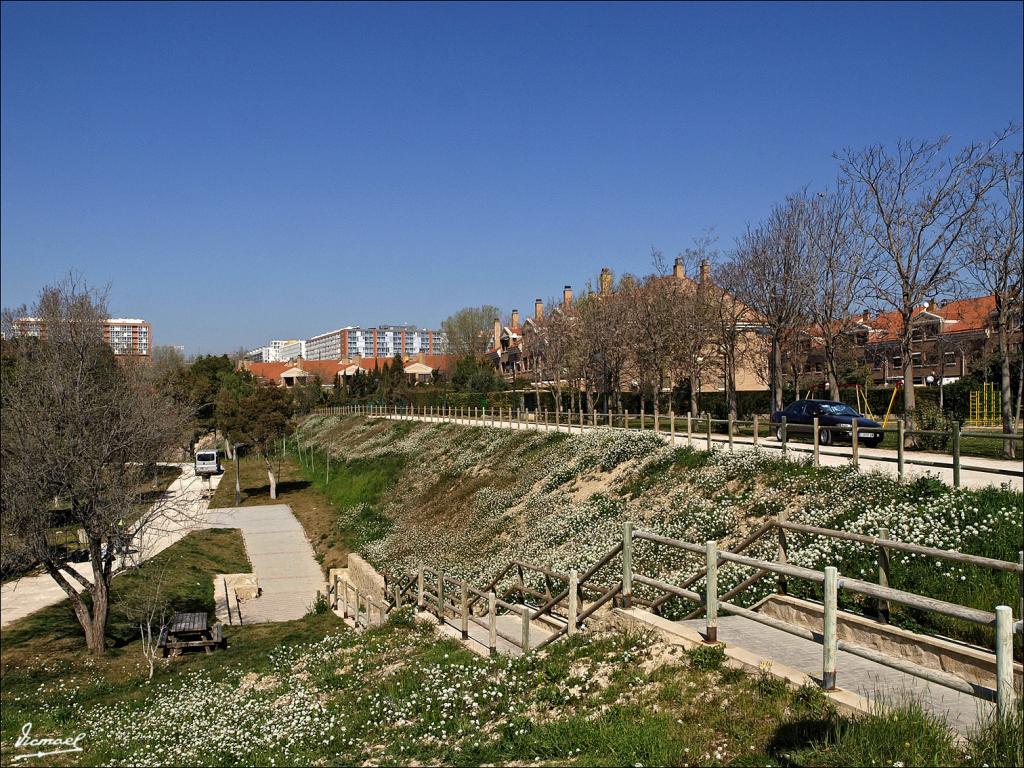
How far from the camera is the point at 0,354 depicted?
4031cm

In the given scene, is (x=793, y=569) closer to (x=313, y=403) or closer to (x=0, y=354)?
(x=0, y=354)

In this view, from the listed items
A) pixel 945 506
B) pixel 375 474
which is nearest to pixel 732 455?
pixel 945 506

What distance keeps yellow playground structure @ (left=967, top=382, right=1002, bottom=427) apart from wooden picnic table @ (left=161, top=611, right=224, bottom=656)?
31.5m

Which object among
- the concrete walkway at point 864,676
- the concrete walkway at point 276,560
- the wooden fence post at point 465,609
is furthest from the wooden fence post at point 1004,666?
the concrete walkway at point 276,560

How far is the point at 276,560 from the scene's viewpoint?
34844 mm

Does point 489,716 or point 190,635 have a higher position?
point 489,716

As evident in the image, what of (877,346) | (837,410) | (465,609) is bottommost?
(465,609)

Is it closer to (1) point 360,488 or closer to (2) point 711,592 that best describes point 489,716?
(2) point 711,592

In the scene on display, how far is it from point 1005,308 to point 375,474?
111 feet

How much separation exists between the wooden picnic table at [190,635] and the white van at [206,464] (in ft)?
145

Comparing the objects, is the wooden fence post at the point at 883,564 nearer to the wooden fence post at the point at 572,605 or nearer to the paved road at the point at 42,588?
the wooden fence post at the point at 572,605

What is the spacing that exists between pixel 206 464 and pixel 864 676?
63811 millimetres

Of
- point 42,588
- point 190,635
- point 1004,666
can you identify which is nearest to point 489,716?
point 1004,666

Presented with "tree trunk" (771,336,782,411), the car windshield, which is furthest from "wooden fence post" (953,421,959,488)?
"tree trunk" (771,336,782,411)
